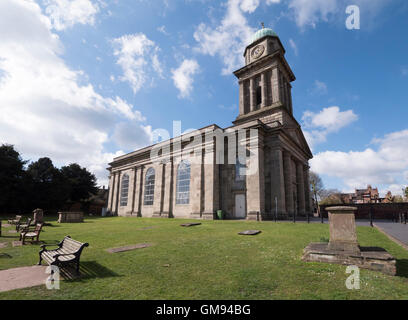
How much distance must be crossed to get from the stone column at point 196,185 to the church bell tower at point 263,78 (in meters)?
9.52

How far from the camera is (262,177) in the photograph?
2105cm

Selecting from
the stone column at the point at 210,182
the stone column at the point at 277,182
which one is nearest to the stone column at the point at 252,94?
the stone column at the point at 277,182

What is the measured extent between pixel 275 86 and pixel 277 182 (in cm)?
1361

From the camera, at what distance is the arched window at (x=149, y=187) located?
103 ft

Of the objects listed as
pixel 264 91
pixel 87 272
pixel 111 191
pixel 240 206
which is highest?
pixel 264 91

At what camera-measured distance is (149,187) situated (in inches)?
1264

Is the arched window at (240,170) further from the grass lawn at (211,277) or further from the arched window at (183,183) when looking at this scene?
the grass lawn at (211,277)

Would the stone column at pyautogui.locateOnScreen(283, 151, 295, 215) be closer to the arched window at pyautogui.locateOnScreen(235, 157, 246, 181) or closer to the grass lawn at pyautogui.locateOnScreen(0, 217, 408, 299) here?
the arched window at pyautogui.locateOnScreen(235, 157, 246, 181)

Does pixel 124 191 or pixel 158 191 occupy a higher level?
pixel 124 191

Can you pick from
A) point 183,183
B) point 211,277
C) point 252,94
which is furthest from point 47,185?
point 211,277

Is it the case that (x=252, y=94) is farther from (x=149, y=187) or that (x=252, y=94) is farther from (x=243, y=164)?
(x=149, y=187)
